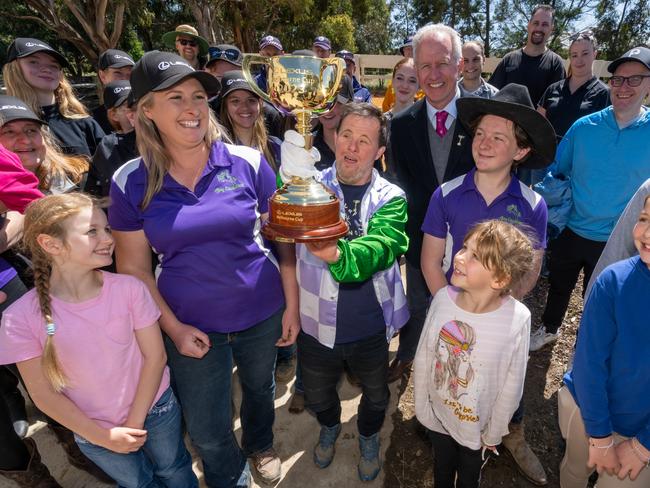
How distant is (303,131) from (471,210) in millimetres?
1020

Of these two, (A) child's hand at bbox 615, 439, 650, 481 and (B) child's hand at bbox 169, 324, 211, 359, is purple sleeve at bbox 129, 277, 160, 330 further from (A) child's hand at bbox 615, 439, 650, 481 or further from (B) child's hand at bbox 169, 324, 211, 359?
(A) child's hand at bbox 615, 439, 650, 481

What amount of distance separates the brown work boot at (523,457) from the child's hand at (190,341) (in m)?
1.94

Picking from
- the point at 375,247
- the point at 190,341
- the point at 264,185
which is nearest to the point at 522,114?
the point at 375,247

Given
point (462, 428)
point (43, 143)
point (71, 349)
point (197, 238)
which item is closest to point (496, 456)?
point (462, 428)

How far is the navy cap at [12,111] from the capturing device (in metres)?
2.36

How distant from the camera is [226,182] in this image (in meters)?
1.90

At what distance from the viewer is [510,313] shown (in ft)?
5.99

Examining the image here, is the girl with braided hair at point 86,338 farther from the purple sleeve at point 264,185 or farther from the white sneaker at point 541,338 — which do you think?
the white sneaker at point 541,338

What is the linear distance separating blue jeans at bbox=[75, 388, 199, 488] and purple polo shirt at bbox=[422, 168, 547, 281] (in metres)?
1.67

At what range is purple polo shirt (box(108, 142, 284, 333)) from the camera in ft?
5.97

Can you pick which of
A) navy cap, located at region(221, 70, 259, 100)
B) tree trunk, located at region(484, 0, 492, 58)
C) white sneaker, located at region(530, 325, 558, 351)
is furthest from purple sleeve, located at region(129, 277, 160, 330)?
tree trunk, located at region(484, 0, 492, 58)

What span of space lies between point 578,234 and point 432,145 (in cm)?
138

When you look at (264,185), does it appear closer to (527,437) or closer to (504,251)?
(504,251)

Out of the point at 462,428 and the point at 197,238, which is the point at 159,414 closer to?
the point at 197,238
